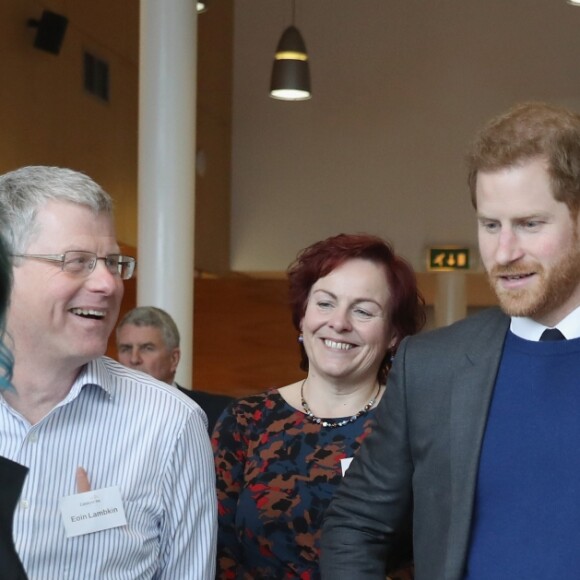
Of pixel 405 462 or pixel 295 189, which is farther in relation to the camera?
pixel 295 189

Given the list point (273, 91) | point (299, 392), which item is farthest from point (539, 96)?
point (299, 392)

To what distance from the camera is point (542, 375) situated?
2229mm

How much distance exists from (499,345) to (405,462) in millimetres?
308

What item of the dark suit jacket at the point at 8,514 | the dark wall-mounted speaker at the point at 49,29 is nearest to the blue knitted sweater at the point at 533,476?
the dark suit jacket at the point at 8,514

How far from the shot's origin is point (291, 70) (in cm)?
966

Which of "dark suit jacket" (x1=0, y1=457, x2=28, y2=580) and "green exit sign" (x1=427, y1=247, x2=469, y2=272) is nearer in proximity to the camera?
"dark suit jacket" (x1=0, y1=457, x2=28, y2=580)

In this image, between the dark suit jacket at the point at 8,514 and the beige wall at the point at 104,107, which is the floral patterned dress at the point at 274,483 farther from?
the beige wall at the point at 104,107

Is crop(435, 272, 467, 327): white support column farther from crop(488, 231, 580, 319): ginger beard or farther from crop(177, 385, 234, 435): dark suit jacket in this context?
crop(488, 231, 580, 319): ginger beard

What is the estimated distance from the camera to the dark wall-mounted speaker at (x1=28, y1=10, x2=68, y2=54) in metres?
8.84

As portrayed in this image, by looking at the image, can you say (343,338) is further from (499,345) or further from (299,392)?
(499,345)

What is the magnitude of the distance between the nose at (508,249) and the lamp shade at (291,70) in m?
7.60

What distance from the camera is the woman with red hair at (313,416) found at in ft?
9.94

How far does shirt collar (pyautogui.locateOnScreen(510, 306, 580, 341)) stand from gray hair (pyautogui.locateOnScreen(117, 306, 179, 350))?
368 cm

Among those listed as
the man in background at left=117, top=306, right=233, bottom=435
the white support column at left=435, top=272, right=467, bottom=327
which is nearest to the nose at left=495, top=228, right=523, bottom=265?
the man in background at left=117, top=306, right=233, bottom=435
